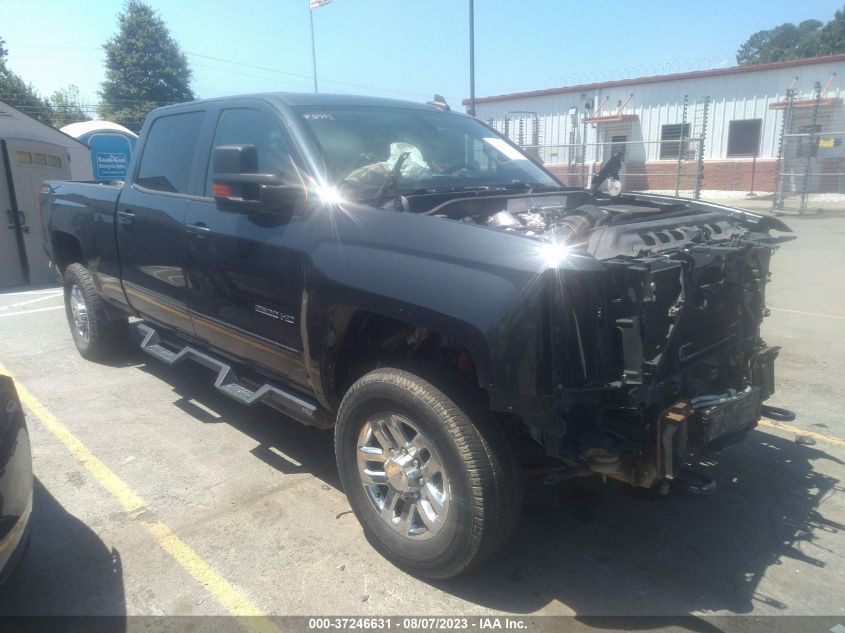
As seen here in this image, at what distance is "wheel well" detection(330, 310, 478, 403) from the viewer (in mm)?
3090

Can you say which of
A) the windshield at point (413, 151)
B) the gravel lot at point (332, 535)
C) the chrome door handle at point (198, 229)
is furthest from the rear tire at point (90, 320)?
the windshield at point (413, 151)

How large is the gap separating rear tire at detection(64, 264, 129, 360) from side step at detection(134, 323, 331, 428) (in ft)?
4.46

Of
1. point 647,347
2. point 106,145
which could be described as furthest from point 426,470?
point 106,145

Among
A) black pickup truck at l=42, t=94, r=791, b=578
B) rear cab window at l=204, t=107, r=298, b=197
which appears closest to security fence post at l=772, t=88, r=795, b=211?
black pickup truck at l=42, t=94, r=791, b=578

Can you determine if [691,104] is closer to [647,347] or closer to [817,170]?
[817,170]

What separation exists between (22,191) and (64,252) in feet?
17.7

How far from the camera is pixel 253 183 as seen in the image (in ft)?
10.9

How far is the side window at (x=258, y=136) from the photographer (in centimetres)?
371

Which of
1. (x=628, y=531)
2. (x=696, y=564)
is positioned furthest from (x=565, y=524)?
(x=696, y=564)

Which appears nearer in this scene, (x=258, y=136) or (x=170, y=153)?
(x=258, y=136)

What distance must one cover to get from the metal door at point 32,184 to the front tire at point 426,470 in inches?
366

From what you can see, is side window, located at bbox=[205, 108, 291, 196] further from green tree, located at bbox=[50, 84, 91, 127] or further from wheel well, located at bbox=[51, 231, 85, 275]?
green tree, located at bbox=[50, 84, 91, 127]

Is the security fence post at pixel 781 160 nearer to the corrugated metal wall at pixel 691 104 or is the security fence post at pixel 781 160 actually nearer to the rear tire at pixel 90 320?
the corrugated metal wall at pixel 691 104

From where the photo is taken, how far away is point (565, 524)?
3.44 metres
